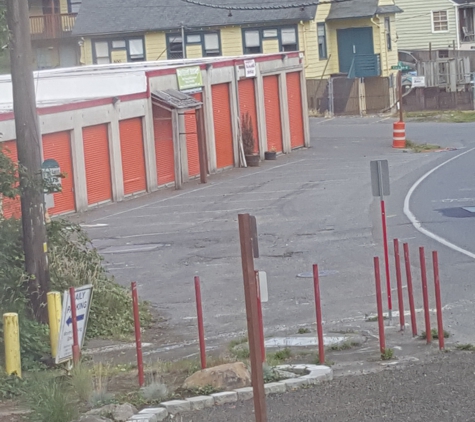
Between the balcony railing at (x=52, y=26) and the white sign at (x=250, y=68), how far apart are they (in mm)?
22874

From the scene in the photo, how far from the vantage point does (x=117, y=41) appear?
5722cm

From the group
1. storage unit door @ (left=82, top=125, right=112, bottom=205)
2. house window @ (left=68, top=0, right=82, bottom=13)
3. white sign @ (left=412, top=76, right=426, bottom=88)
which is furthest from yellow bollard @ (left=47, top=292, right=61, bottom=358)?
house window @ (left=68, top=0, right=82, bottom=13)

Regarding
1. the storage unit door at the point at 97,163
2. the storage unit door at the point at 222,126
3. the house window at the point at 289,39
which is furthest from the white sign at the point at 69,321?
the house window at the point at 289,39

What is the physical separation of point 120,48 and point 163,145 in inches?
1010

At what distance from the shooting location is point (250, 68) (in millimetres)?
37719

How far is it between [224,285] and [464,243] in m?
4.89

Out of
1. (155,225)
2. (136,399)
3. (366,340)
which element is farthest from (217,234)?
(136,399)

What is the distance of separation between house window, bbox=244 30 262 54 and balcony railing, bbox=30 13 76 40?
994 centimetres

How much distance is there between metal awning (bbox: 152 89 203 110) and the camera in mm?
31594

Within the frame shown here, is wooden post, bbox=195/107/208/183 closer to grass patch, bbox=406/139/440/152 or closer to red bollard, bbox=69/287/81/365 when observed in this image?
grass patch, bbox=406/139/440/152

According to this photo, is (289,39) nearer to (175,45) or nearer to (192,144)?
(175,45)

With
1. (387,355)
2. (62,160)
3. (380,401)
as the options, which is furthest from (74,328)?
(62,160)

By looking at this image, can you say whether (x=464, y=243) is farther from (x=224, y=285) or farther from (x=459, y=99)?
(x=459, y=99)

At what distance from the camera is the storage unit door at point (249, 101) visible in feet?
124
